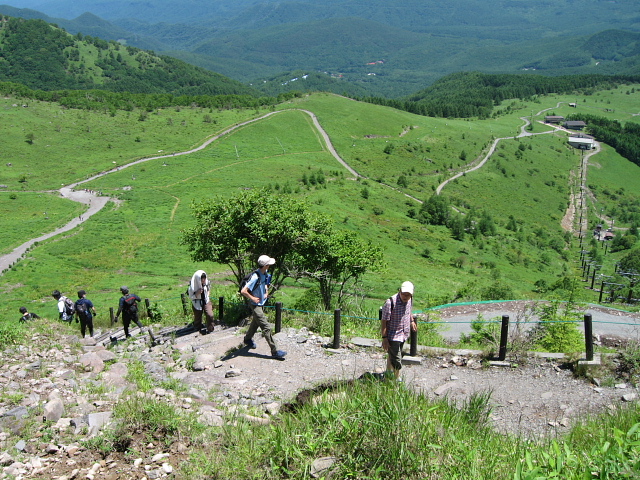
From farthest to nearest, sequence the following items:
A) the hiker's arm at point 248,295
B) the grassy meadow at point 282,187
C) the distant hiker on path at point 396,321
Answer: the grassy meadow at point 282,187 → the hiker's arm at point 248,295 → the distant hiker on path at point 396,321

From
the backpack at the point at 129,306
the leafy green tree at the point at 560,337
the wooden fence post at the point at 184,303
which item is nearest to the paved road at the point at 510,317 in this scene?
the leafy green tree at the point at 560,337

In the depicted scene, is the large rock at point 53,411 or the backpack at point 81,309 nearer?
the large rock at point 53,411

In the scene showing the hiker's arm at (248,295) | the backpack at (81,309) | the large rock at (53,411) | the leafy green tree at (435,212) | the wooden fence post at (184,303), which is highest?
the hiker's arm at (248,295)

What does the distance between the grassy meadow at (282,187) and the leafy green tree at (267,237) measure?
11.0 ft

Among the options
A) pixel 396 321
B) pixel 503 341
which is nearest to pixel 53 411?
pixel 396 321

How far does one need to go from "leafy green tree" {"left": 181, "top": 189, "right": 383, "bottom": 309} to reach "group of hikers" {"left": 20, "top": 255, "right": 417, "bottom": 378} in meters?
1.53

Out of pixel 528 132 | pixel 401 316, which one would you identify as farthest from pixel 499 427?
pixel 528 132

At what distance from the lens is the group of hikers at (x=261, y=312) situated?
9.76m

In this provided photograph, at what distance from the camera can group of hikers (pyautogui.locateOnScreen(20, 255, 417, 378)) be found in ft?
32.0

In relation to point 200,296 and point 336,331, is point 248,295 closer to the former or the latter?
point 336,331

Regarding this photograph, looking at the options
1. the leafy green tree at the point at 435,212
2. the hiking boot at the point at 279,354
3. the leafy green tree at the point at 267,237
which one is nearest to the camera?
the hiking boot at the point at 279,354

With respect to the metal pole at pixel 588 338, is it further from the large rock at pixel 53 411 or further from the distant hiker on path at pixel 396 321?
the large rock at pixel 53 411

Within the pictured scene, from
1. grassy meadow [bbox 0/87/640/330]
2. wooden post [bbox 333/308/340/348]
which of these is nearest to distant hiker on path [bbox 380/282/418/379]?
wooden post [bbox 333/308/340/348]

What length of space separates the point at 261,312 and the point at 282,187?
58862 millimetres
